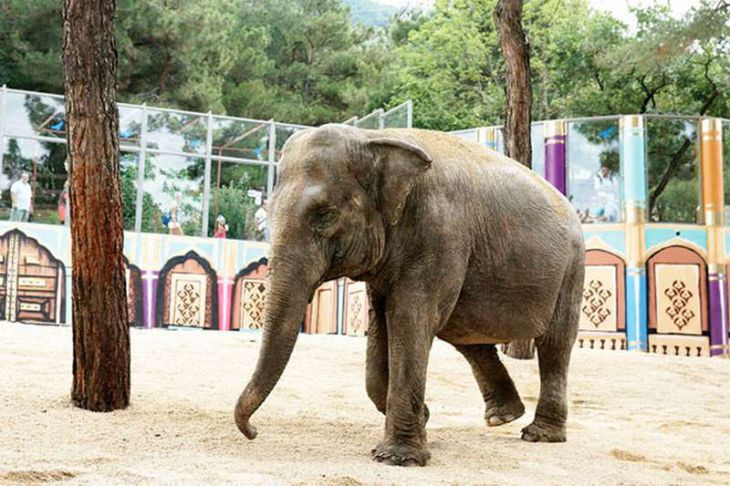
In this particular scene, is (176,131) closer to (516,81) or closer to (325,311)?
(325,311)

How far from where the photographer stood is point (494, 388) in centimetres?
598

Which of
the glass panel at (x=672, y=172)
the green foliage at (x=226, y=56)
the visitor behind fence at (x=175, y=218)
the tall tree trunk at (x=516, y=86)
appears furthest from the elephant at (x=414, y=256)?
the green foliage at (x=226, y=56)

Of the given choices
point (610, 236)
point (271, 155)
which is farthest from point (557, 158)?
point (271, 155)

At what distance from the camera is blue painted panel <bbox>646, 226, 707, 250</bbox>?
51.9 feet

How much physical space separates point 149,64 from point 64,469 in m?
25.6

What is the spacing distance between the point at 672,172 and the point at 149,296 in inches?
422

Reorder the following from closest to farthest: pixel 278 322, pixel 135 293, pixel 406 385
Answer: pixel 278 322 < pixel 406 385 < pixel 135 293

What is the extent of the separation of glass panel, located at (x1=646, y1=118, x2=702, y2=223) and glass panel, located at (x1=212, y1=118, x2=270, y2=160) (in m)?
8.68

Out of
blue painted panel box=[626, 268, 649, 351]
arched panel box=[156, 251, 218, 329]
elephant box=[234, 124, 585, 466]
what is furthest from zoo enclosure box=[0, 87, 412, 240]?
elephant box=[234, 124, 585, 466]

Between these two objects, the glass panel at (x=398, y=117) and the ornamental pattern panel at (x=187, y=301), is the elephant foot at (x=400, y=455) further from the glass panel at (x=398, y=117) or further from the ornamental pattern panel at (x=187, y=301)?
the ornamental pattern panel at (x=187, y=301)

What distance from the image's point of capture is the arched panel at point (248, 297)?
19234 mm

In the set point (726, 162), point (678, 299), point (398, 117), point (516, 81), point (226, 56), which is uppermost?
point (226, 56)

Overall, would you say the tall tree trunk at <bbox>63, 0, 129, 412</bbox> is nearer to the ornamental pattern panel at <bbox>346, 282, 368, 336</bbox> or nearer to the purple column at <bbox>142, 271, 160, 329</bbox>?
the ornamental pattern panel at <bbox>346, 282, 368, 336</bbox>

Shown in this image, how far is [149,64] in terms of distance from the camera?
27.8 m
